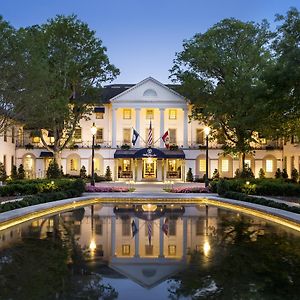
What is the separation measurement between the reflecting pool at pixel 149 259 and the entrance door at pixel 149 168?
1247 inches

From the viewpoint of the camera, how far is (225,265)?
10.7m

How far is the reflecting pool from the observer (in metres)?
8.60

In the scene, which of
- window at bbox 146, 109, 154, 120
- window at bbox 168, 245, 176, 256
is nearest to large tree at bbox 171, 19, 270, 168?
window at bbox 146, 109, 154, 120

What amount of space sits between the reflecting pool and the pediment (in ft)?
106

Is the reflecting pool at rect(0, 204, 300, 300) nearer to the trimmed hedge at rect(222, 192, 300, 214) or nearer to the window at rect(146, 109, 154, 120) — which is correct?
the trimmed hedge at rect(222, 192, 300, 214)

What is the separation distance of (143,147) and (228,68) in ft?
51.2

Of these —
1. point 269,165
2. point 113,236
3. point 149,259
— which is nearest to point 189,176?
point 269,165

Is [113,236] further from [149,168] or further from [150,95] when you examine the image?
[150,95]

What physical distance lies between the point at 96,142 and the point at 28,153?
7.61 m

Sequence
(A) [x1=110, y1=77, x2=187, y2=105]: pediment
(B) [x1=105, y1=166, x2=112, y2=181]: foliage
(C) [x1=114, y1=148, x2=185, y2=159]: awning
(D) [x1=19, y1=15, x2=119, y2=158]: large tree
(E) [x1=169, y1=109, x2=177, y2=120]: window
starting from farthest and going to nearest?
1. (E) [x1=169, y1=109, x2=177, y2=120]: window
2. (A) [x1=110, y1=77, x2=187, y2=105]: pediment
3. (B) [x1=105, y1=166, x2=112, y2=181]: foliage
4. (C) [x1=114, y1=148, x2=185, y2=159]: awning
5. (D) [x1=19, y1=15, x2=119, y2=158]: large tree

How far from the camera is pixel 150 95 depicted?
166ft

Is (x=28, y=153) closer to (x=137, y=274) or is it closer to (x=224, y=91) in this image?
(x=224, y=91)

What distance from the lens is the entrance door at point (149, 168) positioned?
50906 mm

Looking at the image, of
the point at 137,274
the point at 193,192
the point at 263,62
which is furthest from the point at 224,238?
the point at 263,62
